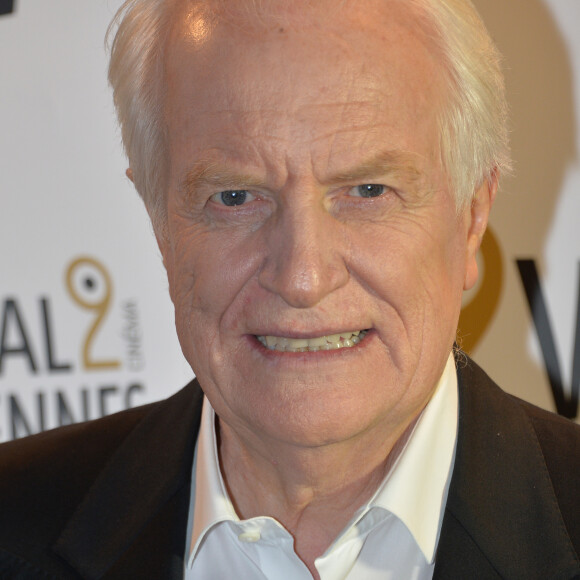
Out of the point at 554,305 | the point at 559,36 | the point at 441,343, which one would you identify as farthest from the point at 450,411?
the point at 559,36

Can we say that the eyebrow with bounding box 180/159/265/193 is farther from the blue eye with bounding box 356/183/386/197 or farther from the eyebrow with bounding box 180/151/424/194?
the blue eye with bounding box 356/183/386/197

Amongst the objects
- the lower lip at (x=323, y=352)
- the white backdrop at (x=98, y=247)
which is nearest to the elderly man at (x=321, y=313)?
the lower lip at (x=323, y=352)

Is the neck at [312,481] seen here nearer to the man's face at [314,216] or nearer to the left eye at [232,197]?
the man's face at [314,216]

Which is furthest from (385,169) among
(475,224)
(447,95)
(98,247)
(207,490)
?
(98,247)

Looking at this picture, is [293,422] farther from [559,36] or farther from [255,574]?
[559,36]

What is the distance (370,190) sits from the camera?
117cm

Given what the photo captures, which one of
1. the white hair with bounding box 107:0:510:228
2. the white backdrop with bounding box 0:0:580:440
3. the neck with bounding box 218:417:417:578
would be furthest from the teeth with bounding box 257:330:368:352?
the white backdrop with bounding box 0:0:580:440

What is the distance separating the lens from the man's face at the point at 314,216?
1109mm

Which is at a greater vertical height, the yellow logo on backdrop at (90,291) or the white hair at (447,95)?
the white hair at (447,95)

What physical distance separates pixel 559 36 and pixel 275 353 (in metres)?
1.18

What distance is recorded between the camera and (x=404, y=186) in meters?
1.17

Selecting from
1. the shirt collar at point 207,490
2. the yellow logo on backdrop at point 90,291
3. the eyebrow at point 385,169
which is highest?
the eyebrow at point 385,169

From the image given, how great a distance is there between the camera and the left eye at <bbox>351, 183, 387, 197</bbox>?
1.16m

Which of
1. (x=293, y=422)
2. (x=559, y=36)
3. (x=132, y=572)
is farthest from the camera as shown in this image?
(x=559, y=36)
